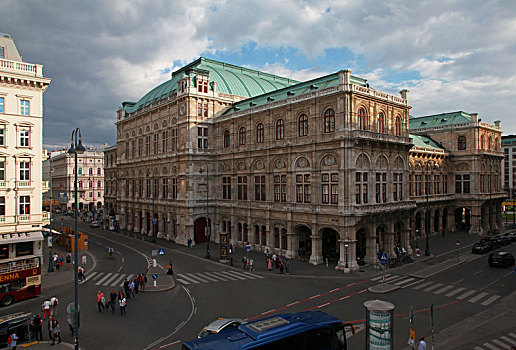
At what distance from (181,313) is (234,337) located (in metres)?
13.2

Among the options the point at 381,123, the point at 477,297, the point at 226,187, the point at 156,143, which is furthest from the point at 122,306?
the point at 156,143

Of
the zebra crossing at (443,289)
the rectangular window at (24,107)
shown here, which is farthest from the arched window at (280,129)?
the rectangular window at (24,107)

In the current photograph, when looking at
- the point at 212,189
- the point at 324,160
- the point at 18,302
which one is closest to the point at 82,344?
the point at 18,302

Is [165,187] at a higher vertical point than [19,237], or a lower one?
higher

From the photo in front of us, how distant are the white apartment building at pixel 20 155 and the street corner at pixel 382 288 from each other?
102 feet

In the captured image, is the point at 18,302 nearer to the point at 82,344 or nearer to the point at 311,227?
the point at 82,344

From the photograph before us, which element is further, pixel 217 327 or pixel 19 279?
pixel 19 279

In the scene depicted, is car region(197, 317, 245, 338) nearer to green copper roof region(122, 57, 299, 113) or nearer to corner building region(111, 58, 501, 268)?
corner building region(111, 58, 501, 268)

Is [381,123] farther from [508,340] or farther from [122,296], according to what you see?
[122,296]

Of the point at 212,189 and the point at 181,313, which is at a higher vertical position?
the point at 212,189

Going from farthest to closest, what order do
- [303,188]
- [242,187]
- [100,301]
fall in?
[242,187] → [303,188] → [100,301]

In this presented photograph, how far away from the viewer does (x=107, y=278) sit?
114ft

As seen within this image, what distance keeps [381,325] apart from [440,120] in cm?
6582

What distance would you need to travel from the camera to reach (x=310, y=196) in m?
40.4
